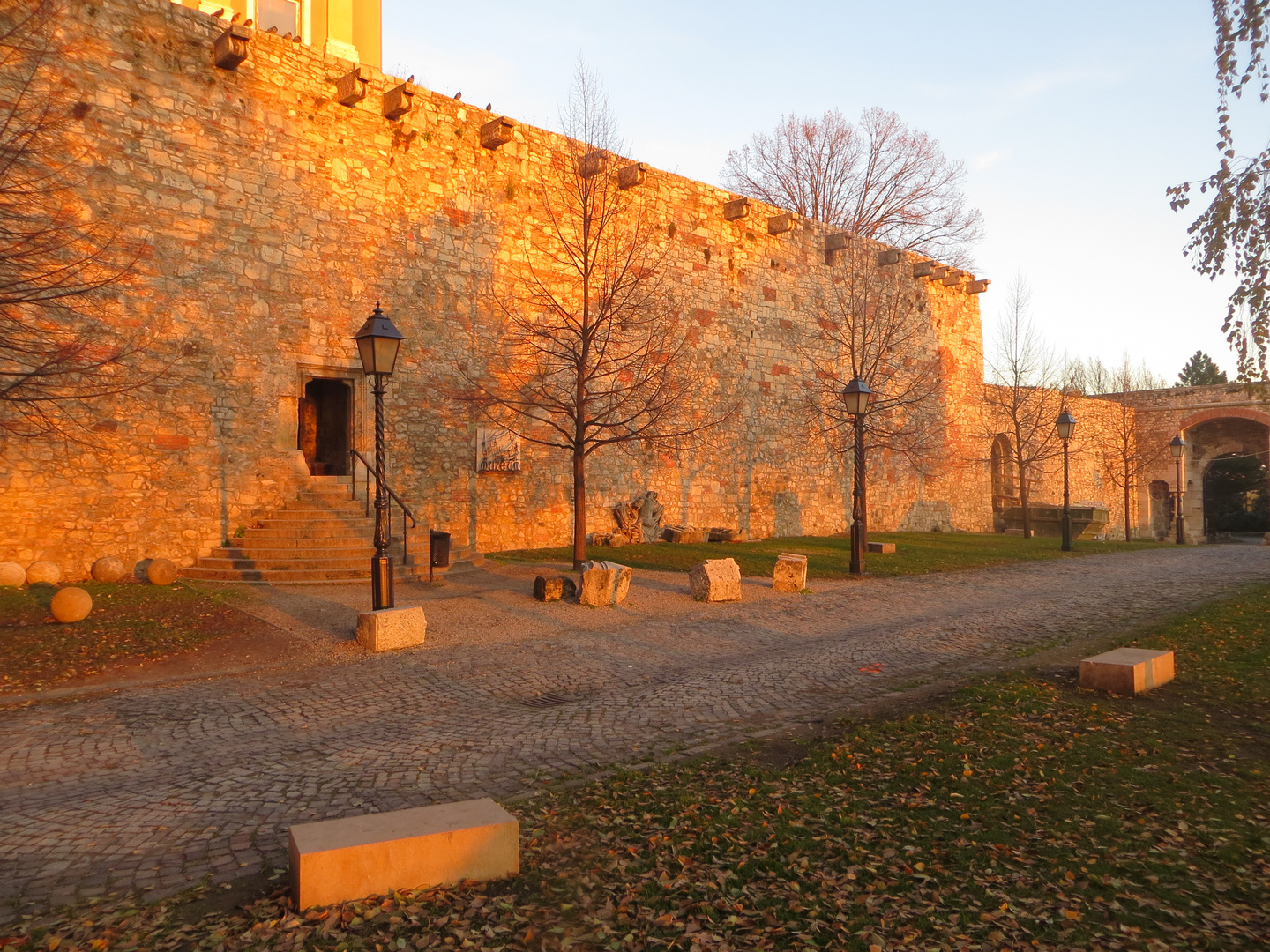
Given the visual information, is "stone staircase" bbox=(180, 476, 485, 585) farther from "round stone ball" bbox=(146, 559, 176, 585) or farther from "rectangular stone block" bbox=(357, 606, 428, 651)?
"rectangular stone block" bbox=(357, 606, 428, 651)

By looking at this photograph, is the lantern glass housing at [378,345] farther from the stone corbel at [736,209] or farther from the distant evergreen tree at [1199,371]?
the distant evergreen tree at [1199,371]

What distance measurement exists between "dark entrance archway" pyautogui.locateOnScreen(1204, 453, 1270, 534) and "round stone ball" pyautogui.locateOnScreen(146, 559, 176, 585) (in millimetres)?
44751

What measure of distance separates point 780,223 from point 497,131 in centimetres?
882

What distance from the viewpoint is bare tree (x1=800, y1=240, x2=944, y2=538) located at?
70.1 feet

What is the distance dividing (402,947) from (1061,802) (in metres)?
3.24

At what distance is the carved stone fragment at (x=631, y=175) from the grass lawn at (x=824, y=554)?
7785 mm

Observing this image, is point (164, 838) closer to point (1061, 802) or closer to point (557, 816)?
point (557, 816)

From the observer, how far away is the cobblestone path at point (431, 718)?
13.0ft

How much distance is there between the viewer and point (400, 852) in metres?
3.29

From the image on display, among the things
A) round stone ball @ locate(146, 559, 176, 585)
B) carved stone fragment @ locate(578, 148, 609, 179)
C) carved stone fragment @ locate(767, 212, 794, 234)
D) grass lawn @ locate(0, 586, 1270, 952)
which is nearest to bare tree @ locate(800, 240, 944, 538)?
carved stone fragment @ locate(767, 212, 794, 234)

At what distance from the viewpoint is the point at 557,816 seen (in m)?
4.16

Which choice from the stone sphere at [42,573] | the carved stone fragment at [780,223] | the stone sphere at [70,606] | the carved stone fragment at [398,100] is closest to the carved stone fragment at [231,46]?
the carved stone fragment at [398,100]

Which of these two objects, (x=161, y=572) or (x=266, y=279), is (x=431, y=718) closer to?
(x=161, y=572)

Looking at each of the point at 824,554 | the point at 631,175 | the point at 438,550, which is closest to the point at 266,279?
the point at 438,550
